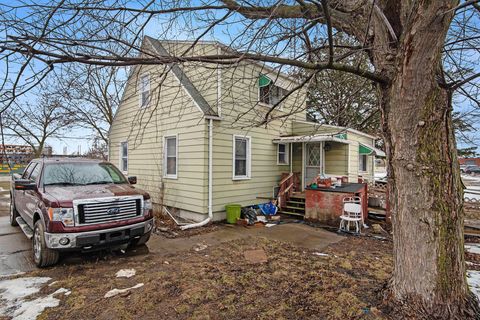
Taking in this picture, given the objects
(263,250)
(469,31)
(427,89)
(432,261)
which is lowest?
(263,250)

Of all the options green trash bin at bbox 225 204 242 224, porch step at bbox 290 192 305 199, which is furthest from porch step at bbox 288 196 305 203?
green trash bin at bbox 225 204 242 224

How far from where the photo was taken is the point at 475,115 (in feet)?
14.5

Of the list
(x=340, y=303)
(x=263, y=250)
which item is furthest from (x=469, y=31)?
(x=263, y=250)

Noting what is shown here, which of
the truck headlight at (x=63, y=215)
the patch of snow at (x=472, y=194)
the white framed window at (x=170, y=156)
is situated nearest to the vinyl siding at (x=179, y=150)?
the white framed window at (x=170, y=156)

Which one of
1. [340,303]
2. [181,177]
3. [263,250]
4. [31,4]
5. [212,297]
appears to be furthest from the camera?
[181,177]

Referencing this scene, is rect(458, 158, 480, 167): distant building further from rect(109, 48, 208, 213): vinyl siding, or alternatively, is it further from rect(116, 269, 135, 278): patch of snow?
rect(116, 269, 135, 278): patch of snow

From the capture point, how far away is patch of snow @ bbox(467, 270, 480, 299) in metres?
3.64

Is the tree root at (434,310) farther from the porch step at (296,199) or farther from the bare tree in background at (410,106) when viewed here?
the porch step at (296,199)

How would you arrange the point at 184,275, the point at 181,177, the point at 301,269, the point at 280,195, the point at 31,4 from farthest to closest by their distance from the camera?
the point at 280,195 < the point at 181,177 < the point at 301,269 < the point at 184,275 < the point at 31,4

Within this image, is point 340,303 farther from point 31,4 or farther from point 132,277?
point 31,4

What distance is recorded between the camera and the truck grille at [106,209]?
438cm

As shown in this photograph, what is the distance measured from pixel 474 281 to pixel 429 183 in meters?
2.80

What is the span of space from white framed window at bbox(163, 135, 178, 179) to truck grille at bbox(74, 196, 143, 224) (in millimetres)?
3912

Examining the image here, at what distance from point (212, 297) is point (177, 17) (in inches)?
151
